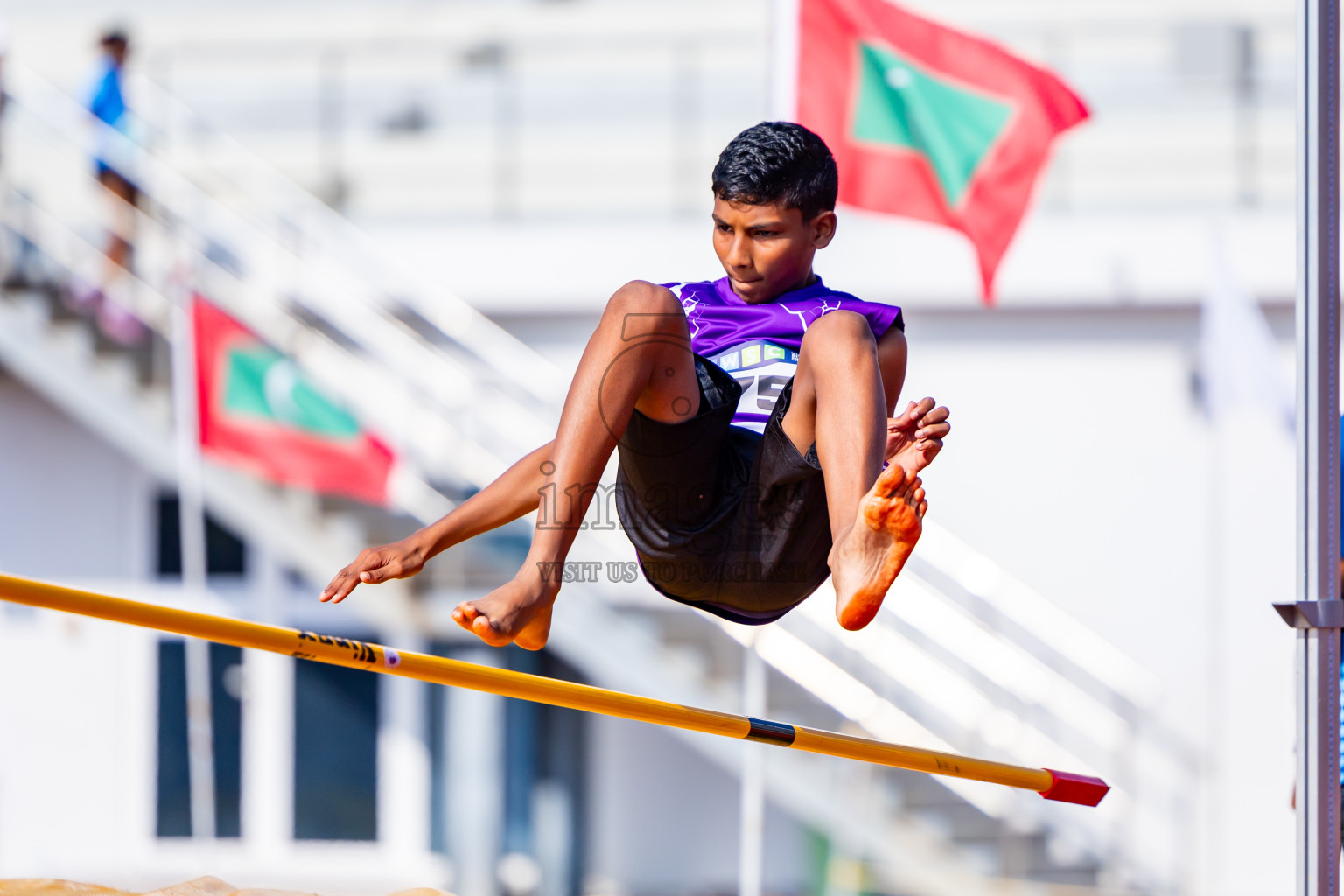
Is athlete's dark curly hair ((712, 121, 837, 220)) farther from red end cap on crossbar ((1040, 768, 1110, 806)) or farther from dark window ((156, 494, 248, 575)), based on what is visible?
dark window ((156, 494, 248, 575))

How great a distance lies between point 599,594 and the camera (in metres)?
6.16

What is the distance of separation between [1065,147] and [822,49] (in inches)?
106

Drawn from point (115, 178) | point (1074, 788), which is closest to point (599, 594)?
point (115, 178)

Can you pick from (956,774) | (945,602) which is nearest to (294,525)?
(945,602)

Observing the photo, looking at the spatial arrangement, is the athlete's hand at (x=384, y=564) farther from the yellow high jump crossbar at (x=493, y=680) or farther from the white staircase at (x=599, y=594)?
the white staircase at (x=599, y=594)

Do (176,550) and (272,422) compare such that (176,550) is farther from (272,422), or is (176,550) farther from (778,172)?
(778,172)

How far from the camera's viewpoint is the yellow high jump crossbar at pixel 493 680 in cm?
169

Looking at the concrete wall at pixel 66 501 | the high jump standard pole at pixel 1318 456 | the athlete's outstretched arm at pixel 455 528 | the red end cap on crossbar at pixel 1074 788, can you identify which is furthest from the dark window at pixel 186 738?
the high jump standard pole at pixel 1318 456

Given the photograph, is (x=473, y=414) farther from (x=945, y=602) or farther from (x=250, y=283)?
(x=945, y=602)

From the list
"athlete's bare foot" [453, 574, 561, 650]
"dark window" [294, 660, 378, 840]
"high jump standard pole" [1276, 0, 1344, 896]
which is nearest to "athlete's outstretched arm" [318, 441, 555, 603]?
"athlete's bare foot" [453, 574, 561, 650]

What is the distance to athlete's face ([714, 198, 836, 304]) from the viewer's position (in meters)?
2.21

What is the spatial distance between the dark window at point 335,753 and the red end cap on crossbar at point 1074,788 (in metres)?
4.98

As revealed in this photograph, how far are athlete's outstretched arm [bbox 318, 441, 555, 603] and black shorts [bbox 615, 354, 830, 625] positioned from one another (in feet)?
0.51

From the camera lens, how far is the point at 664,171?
7.57m
